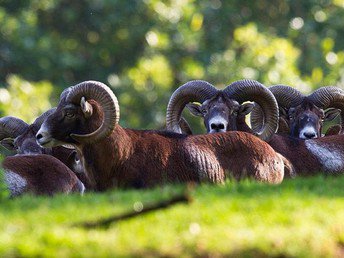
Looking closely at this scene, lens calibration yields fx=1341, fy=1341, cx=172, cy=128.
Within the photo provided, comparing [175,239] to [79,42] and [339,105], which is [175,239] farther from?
[79,42]

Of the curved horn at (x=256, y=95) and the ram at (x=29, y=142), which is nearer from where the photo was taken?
the ram at (x=29, y=142)

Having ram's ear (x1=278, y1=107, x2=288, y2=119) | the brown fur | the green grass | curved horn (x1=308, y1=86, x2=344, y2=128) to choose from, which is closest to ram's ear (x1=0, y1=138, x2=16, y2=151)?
the brown fur

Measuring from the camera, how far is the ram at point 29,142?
19.7 metres

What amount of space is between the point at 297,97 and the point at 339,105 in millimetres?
1062

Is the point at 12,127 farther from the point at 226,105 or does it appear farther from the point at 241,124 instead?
the point at 241,124

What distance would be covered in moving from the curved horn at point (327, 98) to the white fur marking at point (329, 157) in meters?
3.22

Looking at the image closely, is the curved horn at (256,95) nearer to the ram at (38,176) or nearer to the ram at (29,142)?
the ram at (29,142)

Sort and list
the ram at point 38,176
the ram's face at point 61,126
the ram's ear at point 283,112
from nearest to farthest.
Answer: the ram at point 38,176
the ram's face at point 61,126
the ram's ear at point 283,112

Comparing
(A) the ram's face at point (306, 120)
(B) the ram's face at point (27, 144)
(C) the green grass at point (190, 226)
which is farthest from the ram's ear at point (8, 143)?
(C) the green grass at point (190, 226)

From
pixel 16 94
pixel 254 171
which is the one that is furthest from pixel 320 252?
pixel 16 94

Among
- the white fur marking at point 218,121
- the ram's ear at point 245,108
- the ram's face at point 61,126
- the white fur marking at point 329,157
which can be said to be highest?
the ram's face at point 61,126

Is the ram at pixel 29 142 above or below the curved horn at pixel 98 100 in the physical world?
below

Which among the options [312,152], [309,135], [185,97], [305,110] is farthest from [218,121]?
[305,110]

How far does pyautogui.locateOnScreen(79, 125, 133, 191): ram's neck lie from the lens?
17.7 m
